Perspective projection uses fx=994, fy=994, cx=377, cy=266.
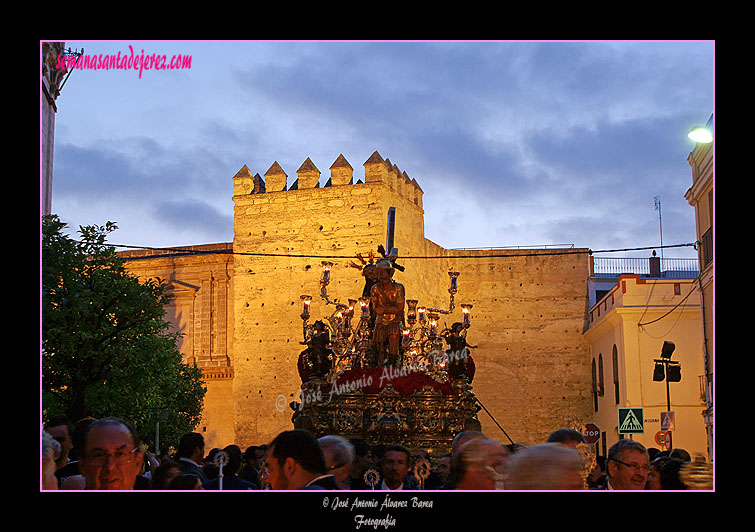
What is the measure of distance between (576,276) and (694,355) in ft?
24.0

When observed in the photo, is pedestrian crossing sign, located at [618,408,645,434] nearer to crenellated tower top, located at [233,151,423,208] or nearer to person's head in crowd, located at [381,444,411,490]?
person's head in crowd, located at [381,444,411,490]

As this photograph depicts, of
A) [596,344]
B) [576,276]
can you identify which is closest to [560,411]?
[596,344]

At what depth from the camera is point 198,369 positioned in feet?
89.8

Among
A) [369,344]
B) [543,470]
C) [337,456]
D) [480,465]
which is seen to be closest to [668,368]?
[369,344]

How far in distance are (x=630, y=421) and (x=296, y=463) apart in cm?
876

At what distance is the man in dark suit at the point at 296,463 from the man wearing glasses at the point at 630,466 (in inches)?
59.9

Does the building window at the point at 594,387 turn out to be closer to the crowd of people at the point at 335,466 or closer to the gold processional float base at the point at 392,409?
the gold processional float base at the point at 392,409

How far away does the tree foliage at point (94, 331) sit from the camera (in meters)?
15.7

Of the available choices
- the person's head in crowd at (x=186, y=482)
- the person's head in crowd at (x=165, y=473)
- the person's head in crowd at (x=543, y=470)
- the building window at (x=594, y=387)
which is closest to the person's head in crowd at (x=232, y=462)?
the person's head in crowd at (x=165, y=473)

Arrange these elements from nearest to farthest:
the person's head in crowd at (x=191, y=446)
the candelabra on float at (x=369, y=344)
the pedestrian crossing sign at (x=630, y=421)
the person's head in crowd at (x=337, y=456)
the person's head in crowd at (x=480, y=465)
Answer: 1. the person's head in crowd at (x=480, y=465)
2. the person's head in crowd at (x=337, y=456)
3. the person's head in crowd at (x=191, y=446)
4. the pedestrian crossing sign at (x=630, y=421)
5. the candelabra on float at (x=369, y=344)

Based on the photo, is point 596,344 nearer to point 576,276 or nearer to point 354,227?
point 576,276

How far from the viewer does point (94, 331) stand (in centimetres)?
1605

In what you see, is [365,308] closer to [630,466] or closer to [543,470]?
[630,466]
